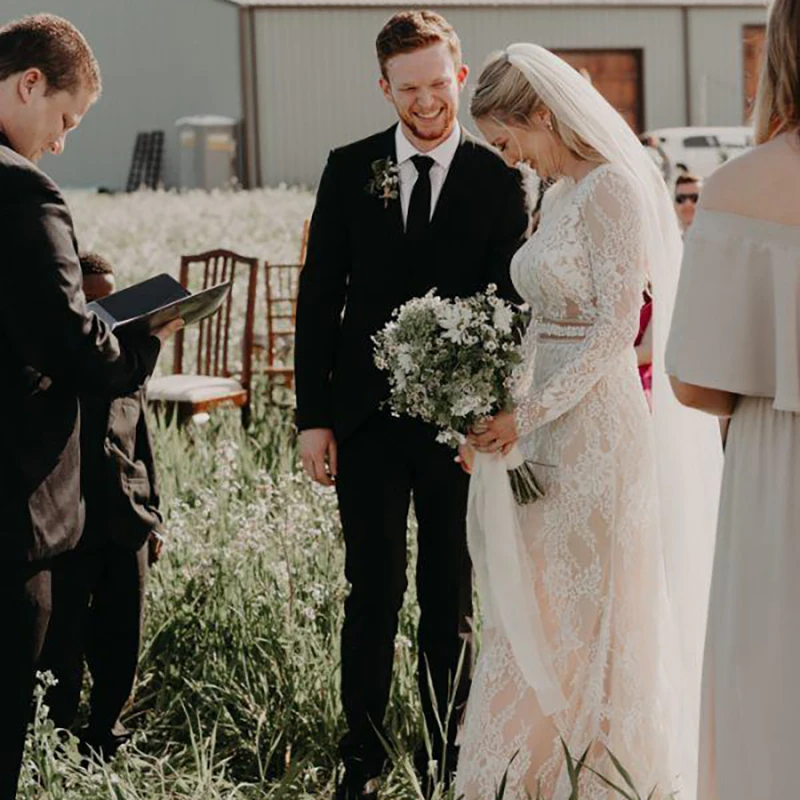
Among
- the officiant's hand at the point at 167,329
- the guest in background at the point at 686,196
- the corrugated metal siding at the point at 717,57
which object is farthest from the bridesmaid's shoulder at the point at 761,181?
the corrugated metal siding at the point at 717,57

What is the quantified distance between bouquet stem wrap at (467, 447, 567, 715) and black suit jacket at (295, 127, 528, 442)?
566 millimetres

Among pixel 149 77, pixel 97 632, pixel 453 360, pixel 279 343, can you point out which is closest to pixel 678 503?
pixel 453 360

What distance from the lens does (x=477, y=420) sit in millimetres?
4023

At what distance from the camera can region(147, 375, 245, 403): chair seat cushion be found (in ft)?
31.4

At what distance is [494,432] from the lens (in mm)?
4051

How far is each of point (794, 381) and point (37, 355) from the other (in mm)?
1696

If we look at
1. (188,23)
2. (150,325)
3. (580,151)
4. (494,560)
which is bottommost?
(494,560)

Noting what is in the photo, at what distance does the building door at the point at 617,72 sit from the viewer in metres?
35.6

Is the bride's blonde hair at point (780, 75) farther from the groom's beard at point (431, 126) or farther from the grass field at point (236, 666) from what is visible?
the grass field at point (236, 666)

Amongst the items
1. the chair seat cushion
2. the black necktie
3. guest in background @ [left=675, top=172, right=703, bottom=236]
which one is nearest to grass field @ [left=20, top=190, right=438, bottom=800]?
the black necktie

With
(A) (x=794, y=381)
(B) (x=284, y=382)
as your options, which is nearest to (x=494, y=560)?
(A) (x=794, y=381)

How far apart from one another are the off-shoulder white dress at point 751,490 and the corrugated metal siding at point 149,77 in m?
29.8

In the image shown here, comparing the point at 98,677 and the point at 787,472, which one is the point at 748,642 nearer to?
the point at 787,472

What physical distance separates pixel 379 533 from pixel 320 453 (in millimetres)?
296
